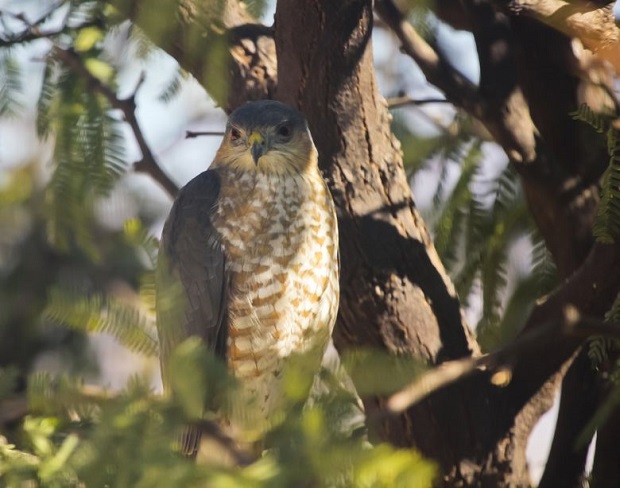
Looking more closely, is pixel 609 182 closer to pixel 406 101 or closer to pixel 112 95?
pixel 406 101

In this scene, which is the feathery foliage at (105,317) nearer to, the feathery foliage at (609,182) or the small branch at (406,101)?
the feathery foliage at (609,182)

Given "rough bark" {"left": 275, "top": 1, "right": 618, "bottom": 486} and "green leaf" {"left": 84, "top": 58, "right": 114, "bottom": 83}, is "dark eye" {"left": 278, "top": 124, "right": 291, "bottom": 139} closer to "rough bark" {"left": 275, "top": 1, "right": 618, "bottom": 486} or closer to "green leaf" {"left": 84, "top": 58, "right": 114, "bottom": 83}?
"rough bark" {"left": 275, "top": 1, "right": 618, "bottom": 486}

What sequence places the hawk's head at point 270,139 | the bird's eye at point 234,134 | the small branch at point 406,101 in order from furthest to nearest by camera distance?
1. the small branch at point 406,101
2. the bird's eye at point 234,134
3. the hawk's head at point 270,139

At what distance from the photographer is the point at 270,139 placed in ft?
13.1

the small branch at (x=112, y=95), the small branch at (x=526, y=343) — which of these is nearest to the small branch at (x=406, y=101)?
the small branch at (x=112, y=95)

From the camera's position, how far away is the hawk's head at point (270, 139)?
3.94m

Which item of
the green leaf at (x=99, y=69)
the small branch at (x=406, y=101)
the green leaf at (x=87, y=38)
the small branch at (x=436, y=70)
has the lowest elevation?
the small branch at (x=406, y=101)

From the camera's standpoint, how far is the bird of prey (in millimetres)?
3758

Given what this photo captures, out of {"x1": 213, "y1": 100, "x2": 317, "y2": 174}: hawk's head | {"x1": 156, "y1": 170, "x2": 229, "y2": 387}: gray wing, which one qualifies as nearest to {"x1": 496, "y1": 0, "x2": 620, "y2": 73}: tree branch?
{"x1": 213, "y1": 100, "x2": 317, "y2": 174}: hawk's head

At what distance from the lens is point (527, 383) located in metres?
3.98

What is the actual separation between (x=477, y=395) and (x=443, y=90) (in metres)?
1.21

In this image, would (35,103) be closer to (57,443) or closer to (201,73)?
(201,73)

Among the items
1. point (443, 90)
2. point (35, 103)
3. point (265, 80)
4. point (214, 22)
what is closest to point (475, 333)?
point (443, 90)

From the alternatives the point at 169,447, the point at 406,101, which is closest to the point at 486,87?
the point at 406,101
